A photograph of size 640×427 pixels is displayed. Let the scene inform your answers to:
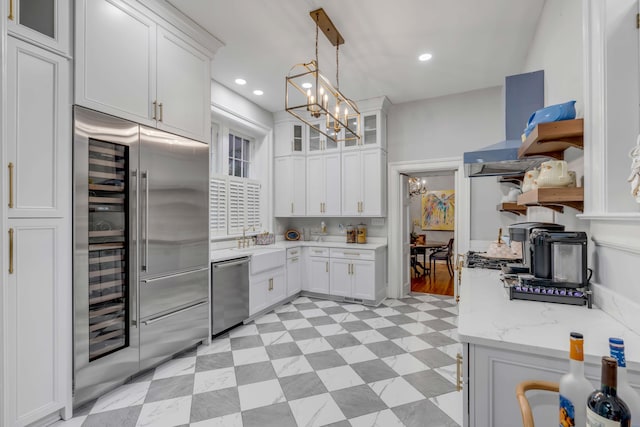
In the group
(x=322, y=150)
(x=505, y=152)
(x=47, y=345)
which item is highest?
(x=322, y=150)

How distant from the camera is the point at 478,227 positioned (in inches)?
165

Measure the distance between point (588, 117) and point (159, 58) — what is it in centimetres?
296

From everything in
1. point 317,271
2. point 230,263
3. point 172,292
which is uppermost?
point 230,263

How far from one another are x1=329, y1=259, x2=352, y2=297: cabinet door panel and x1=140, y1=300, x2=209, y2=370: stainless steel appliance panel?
204cm

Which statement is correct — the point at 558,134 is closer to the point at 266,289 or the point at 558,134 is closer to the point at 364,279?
the point at 364,279

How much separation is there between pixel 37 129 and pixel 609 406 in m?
2.73

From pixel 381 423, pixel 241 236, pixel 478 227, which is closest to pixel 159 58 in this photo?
pixel 241 236

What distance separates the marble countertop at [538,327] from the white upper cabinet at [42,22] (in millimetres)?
2724

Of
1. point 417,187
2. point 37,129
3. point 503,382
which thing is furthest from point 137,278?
point 417,187

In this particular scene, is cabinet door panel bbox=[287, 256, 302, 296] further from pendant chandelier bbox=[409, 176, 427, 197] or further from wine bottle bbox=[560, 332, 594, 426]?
pendant chandelier bbox=[409, 176, 427, 197]

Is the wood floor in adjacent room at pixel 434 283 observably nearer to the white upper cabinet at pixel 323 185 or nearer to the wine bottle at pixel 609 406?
the white upper cabinet at pixel 323 185

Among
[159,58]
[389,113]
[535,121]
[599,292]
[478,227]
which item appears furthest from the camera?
[389,113]

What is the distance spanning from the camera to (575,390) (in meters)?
0.81

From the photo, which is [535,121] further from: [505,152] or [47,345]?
[47,345]
